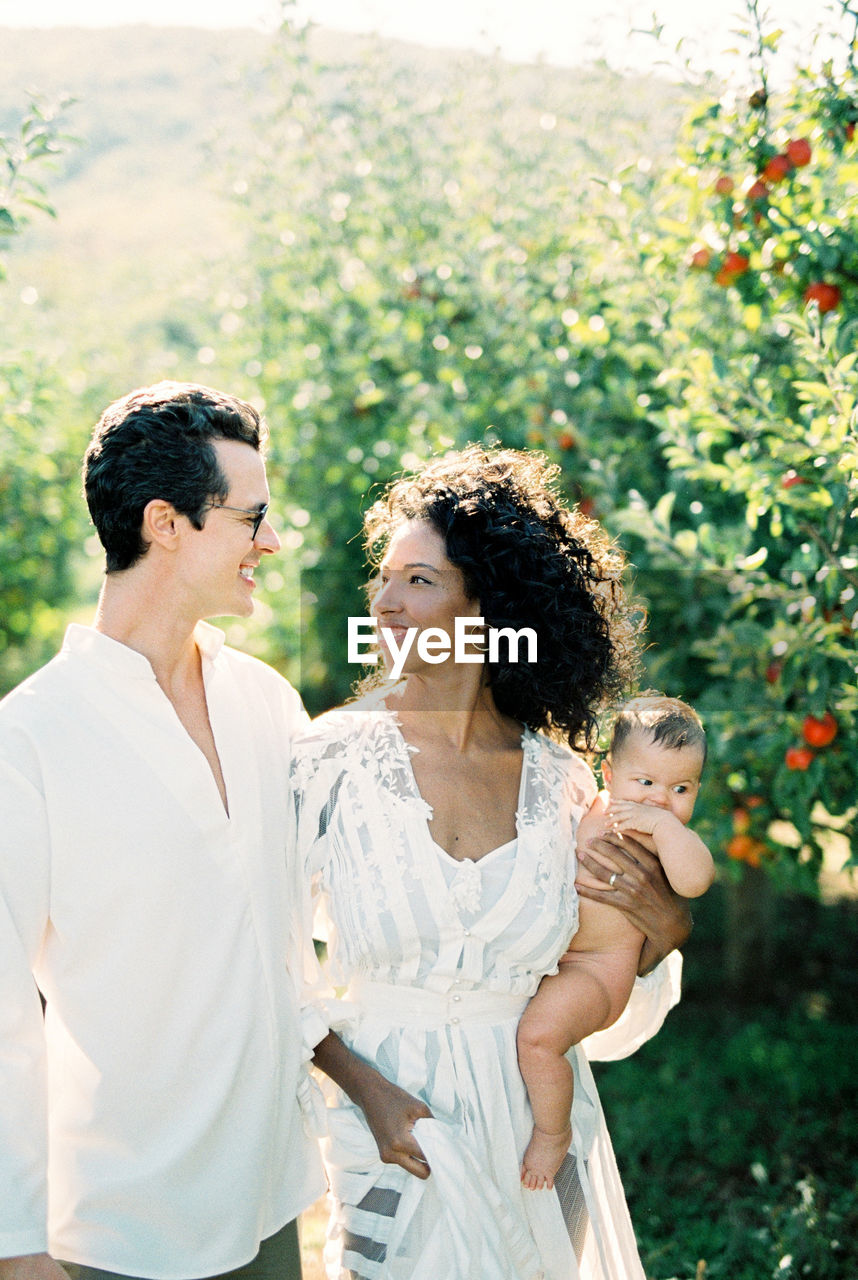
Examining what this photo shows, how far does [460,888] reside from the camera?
192cm

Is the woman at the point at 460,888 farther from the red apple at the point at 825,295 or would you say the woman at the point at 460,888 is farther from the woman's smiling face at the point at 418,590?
the red apple at the point at 825,295

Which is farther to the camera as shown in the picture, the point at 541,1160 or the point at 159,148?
the point at 159,148

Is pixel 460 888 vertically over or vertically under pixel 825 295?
under

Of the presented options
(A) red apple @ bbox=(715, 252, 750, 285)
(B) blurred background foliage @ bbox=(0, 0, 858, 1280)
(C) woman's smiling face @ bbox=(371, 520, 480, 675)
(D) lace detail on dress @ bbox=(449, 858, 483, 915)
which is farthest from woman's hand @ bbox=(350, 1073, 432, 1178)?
(A) red apple @ bbox=(715, 252, 750, 285)

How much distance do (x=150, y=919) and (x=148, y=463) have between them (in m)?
0.72

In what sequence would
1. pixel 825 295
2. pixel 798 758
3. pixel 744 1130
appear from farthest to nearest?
pixel 744 1130, pixel 798 758, pixel 825 295

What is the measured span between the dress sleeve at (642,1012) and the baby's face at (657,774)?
0.33 metres

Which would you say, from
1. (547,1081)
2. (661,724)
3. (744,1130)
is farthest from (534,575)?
(744,1130)

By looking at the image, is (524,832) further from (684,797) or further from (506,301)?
A: (506,301)

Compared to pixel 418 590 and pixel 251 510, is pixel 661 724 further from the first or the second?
pixel 251 510

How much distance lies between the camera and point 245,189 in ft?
18.0

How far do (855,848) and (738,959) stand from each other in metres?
2.30

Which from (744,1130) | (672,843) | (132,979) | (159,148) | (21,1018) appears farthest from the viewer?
(159,148)

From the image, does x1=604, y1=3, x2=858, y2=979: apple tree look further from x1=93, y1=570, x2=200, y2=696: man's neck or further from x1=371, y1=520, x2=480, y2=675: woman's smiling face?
x1=93, y1=570, x2=200, y2=696: man's neck
